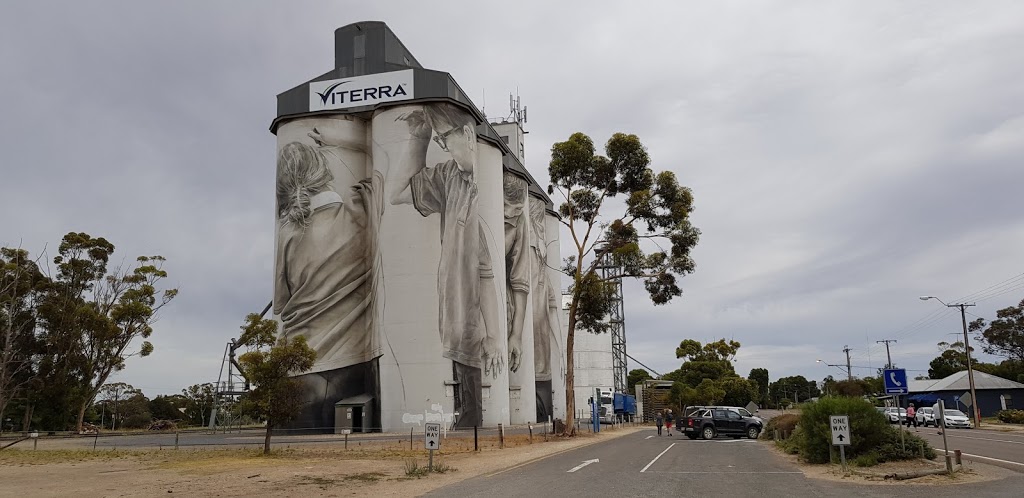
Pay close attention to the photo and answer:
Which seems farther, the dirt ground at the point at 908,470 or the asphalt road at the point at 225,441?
the asphalt road at the point at 225,441

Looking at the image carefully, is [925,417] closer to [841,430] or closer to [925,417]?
[925,417]

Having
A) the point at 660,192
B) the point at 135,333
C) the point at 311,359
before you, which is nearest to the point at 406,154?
the point at 660,192

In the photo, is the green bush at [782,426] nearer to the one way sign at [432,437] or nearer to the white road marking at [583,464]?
the white road marking at [583,464]

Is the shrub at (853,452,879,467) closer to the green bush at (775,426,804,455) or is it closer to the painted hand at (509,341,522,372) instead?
the green bush at (775,426,804,455)

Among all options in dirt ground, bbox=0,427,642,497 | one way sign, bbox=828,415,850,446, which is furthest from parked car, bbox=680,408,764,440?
one way sign, bbox=828,415,850,446

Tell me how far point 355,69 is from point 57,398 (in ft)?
125

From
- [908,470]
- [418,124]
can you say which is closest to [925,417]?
[908,470]

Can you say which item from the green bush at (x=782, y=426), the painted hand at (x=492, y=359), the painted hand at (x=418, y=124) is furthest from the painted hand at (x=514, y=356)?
the green bush at (x=782, y=426)

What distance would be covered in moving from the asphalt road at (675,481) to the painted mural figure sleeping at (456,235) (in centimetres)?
2557

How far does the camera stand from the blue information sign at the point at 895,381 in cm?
1858

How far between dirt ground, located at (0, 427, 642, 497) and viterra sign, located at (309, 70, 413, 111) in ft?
96.1

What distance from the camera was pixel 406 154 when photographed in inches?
1996

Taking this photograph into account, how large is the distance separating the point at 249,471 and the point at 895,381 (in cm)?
1747

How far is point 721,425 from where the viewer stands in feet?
121
